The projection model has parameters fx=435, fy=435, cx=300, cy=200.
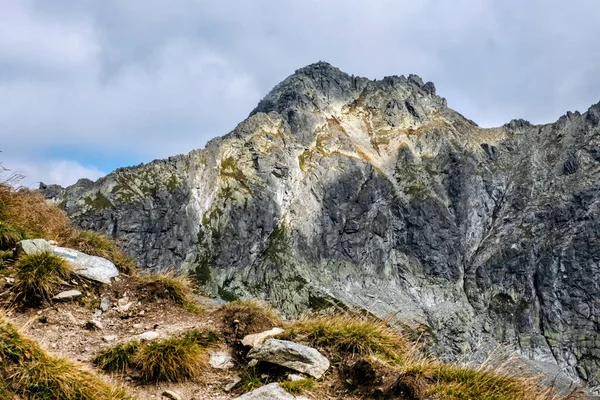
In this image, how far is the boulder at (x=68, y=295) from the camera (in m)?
9.99

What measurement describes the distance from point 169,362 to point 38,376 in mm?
2307

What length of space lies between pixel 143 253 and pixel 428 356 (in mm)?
179240

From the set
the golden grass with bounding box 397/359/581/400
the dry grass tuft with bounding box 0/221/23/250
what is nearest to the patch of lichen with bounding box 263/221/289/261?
the dry grass tuft with bounding box 0/221/23/250

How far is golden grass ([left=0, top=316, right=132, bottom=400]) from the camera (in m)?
5.95

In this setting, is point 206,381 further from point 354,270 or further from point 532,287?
point 532,287

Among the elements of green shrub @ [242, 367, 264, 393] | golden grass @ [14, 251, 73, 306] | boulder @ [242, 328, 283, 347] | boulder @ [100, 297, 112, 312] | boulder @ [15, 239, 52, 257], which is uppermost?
boulder @ [15, 239, 52, 257]

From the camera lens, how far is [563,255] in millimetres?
194375

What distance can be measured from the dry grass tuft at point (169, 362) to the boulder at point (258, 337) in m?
0.97

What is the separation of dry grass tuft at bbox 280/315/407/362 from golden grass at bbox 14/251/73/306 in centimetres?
551

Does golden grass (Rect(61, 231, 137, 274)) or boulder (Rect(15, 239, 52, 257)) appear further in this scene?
golden grass (Rect(61, 231, 137, 274))

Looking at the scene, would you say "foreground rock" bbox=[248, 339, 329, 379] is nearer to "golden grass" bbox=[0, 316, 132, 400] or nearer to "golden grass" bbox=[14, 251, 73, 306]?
"golden grass" bbox=[0, 316, 132, 400]

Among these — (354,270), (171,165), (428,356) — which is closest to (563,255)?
(354,270)

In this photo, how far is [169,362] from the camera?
26.1 feet

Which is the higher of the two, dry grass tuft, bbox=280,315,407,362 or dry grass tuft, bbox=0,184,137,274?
dry grass tuft, bbox=0,184,137,274
